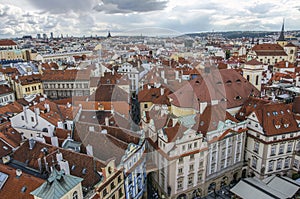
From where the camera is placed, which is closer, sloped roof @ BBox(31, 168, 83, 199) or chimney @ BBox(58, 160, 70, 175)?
sloped roof @ BBox(31, 168, 83, 199)

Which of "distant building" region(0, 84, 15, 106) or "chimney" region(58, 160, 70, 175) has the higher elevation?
"chimney" region(58, 160, 70, 175)

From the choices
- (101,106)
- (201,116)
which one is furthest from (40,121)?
(201,116)

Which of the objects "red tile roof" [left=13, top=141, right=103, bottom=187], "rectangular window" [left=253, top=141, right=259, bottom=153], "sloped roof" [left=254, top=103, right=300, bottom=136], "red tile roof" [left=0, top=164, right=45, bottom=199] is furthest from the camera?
"rectangular window" [left=253, top=141, right=259, bottom=153]

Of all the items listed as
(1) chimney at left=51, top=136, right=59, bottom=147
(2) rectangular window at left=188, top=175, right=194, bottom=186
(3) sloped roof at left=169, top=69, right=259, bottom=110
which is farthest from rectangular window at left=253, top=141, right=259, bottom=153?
(1) chimney at left=51, top=136, right=59, bottom=147

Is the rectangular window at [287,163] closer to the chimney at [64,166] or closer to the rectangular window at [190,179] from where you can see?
the rectangular window at [190,179]

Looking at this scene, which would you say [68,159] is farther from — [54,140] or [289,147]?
[289,147]

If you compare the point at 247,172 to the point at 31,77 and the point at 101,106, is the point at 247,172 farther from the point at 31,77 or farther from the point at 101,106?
the point at 31,77

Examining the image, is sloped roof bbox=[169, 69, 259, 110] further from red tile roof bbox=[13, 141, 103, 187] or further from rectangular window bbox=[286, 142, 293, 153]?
red tile roof bbox=[13, 141, 103, 187]

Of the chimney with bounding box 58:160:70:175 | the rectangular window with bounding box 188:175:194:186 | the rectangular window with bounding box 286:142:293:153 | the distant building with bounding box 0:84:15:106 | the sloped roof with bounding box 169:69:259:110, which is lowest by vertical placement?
the rectangular window with bounding box 188:175:194:186
